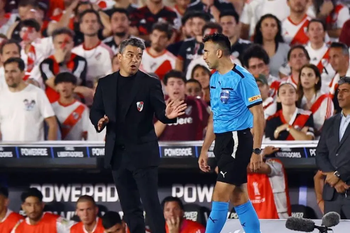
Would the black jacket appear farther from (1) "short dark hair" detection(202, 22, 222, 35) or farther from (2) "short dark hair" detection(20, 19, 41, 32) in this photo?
(2) "short dark hair" detection(20, 19, 41, 32)

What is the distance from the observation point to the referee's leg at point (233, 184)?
263 inches

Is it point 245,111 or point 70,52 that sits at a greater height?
point 70,52

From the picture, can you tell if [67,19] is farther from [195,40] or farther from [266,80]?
[266,80]

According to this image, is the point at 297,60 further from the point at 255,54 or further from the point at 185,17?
the point at 185,17

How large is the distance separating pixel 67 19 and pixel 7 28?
1.00 meters

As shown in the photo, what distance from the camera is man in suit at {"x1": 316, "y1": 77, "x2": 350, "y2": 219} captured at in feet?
26.4

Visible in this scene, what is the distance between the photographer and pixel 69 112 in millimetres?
10156

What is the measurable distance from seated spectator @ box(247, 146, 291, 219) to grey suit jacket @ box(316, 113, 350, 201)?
647 mm

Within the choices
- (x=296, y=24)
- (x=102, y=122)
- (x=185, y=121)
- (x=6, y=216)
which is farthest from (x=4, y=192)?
(x=296, y=24)

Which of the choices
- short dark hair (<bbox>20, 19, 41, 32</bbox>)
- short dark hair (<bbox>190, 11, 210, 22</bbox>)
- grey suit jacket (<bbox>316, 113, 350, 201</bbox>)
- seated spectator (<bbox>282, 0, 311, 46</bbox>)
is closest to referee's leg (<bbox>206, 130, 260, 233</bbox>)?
grey suit jacket (<bbox>316, 113, 350, 201</bbox>)

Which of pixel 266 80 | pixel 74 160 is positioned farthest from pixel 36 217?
pixel 266 80

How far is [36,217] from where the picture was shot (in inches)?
379

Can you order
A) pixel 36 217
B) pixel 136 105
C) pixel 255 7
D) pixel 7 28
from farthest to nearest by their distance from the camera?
pixel 7 28 < pixel 255 7 < pixel 36 217 < pixel 136 105

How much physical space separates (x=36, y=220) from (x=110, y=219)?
1.05m
